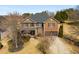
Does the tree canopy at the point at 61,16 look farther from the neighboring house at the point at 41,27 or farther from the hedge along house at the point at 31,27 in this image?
the hedge along house at the point at 31,27

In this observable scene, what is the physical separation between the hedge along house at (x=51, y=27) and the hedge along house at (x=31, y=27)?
0.04 meters

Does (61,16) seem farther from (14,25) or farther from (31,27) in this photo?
(14,25)

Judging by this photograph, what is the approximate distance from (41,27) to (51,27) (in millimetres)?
88

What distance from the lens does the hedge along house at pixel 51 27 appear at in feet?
7.63

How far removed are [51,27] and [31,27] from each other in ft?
0.57

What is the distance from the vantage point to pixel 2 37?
232 cm

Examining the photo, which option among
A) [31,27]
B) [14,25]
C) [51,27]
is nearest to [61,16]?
[51,27]

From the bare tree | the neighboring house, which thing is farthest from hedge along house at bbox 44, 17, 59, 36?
the bare tree

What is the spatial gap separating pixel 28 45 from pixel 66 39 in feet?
1.10

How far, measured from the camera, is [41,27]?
2.33 meters

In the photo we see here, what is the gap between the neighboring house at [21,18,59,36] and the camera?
2.33m

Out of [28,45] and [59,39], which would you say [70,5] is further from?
[28,45]

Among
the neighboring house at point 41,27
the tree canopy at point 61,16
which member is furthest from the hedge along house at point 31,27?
the tree canopy at point 61,16
